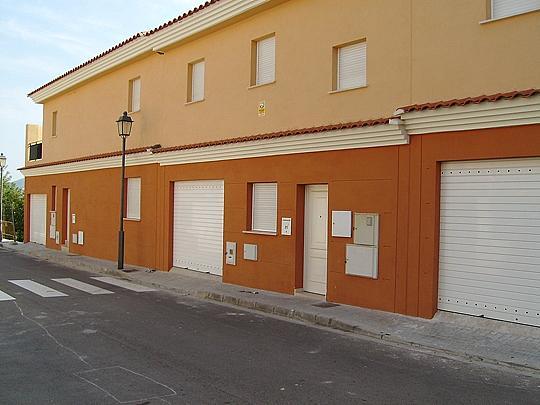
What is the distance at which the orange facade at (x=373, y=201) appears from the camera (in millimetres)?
8781

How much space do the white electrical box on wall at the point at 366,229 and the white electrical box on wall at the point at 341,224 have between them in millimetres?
132

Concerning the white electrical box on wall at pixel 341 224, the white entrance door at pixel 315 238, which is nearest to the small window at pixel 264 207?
the white entrance door at pixel 315 238

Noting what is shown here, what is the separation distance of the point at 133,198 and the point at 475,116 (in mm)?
11904

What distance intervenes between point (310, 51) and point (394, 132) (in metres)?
3.00

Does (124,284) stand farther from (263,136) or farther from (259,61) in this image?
(259,61)

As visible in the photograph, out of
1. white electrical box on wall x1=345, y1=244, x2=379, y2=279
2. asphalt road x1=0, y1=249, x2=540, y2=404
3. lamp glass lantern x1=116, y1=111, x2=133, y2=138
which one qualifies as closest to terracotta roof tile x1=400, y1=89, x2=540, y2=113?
white electrical box on wall x1=345, y1=244, x2=379, y2=279

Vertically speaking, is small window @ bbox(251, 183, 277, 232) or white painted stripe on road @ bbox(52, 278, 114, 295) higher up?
small window @ bbox(251, 183, 277, 232)

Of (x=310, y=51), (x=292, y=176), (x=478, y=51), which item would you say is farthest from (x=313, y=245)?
(x=478, y=51)

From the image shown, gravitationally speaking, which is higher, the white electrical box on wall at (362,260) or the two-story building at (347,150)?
the two-story building at (347,150)

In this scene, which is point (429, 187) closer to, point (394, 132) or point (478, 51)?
point (394, 132)

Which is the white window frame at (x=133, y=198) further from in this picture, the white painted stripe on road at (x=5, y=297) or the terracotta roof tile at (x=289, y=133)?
the white painted stripe on road at (x=5, y=297)

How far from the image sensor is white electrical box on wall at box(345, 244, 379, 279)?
9.79 meters

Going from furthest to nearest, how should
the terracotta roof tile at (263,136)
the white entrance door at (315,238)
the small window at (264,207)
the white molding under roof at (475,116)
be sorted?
the small window at (264,207)
the white entrance door at (315,238)
the terracotta roof tile at (263,136)
the white molding under roof at (475,116)

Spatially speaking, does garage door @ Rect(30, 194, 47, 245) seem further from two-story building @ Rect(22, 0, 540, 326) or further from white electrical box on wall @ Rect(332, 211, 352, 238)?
white electrical box on wall @ Rect(332, 211, 352, 238)
